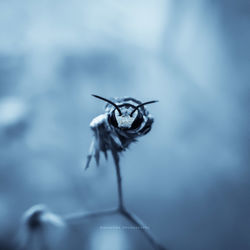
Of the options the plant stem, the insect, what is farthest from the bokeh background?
the insect

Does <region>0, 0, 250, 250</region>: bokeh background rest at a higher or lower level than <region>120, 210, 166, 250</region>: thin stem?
higher

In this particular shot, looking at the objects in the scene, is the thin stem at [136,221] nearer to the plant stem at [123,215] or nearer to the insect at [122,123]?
the plant stem at [123,215]

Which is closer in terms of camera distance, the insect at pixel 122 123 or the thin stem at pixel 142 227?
the insect at pixel 122 123

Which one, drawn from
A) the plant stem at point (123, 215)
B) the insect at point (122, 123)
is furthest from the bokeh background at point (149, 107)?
the insect at point (122, 123)

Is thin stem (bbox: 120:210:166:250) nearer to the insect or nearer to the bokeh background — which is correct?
the bokeh background

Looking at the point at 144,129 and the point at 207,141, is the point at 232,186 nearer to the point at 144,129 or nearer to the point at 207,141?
the point at 207,141

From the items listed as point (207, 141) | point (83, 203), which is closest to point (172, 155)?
point (207, 141)
